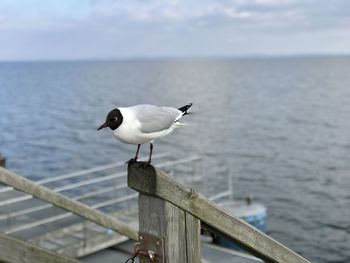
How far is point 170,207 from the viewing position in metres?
2.40

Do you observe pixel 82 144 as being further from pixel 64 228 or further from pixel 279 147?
pixel 64 228

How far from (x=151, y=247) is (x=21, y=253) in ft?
5.59

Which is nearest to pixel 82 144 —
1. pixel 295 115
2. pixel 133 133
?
pixel 295 115

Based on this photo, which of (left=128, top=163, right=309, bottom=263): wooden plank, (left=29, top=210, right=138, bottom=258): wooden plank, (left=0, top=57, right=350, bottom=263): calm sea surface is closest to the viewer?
(left=128, top=163, right=309, bottom=263): wooden plank

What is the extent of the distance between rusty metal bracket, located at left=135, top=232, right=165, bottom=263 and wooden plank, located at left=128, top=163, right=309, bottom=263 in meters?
0.21

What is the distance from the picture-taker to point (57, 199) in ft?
14.9

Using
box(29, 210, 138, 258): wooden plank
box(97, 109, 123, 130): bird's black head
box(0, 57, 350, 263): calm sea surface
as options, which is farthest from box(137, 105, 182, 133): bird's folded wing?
box(0, 57, 350, 263): calm sea surface

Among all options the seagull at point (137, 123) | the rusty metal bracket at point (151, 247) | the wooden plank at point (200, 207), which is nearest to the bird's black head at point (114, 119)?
the seagull at point (137, 123)

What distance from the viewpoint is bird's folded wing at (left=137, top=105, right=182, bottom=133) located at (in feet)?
10.8

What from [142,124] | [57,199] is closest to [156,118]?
[142,124]

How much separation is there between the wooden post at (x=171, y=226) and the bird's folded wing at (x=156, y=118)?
2.77 ft

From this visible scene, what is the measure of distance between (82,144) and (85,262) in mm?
34888

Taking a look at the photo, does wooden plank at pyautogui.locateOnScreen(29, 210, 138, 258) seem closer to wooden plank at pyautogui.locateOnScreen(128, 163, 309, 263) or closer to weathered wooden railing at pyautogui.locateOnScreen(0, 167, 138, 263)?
weathered wooden railing at pyautogui.locateOnScreen(0, 167, 138, 263)

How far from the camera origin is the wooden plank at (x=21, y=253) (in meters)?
3.74
